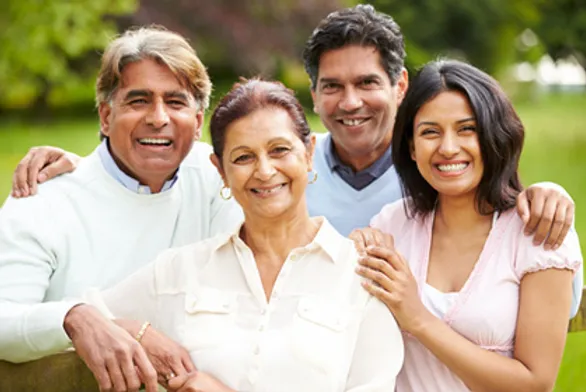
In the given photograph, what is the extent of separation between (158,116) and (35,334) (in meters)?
1.03

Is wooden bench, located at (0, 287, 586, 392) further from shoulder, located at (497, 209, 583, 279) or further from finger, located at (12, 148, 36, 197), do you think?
shoulder, located at (497, 209, 583, 279)

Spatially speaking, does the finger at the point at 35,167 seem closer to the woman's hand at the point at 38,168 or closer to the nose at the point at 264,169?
the woman's hand at the point at 38,168

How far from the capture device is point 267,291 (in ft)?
9.94

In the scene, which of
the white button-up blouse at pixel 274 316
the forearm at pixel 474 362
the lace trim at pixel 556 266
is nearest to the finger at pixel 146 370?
the white button-up blouse at pixel 274 316

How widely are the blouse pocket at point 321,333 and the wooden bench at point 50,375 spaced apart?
792 mm

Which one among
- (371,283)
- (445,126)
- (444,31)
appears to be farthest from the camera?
(444,31)

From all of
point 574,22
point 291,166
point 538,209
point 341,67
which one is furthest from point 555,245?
point 574,22

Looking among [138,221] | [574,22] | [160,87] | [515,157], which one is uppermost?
[574,22]

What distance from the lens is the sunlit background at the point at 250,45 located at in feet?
46.4

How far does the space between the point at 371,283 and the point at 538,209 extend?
64 centimetres

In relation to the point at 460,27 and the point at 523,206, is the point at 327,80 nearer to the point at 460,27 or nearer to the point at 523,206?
the point at 523,206

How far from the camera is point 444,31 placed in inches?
1028

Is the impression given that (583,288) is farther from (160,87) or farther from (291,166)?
(160,87)

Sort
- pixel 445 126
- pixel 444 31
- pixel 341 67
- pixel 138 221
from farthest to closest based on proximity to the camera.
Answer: pixel 444 31
pixel 341 67
pixel 138 221
pixel 445 126
